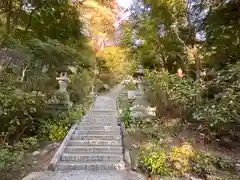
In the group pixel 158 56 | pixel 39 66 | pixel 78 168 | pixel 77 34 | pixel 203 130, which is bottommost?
pixel 78 168

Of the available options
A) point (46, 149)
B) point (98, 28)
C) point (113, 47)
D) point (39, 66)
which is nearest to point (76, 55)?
point (39, 66)

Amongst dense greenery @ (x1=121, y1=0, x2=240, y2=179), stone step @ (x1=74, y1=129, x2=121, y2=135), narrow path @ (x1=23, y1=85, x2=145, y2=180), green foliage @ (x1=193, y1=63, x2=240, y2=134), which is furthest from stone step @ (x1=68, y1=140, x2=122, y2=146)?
green foliage @ (x1=193, y1=63, x2=240, y2=134)

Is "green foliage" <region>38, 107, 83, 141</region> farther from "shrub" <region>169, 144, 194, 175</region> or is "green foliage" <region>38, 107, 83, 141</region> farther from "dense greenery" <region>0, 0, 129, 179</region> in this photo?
"shrub" <region>169, 144, 194, 175</region>

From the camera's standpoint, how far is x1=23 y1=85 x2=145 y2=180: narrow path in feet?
12.7

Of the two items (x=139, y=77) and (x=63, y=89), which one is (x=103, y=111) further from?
(x=139, y=77)

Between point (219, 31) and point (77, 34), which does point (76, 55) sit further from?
point (219, 31)

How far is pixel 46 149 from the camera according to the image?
5.13 m

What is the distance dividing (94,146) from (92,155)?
16.1 inches

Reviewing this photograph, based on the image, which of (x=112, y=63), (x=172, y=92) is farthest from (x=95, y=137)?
(x=112, y=63)

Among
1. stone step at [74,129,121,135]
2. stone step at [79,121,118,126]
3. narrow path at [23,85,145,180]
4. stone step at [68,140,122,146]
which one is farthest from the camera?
stone step at [79,121,118,126]

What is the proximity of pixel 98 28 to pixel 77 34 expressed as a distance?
148 inches

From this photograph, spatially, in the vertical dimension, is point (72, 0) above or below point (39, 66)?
above

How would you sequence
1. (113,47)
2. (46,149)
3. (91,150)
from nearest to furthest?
(91,150) < (46,149) < (113,47)

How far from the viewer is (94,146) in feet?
16.3
